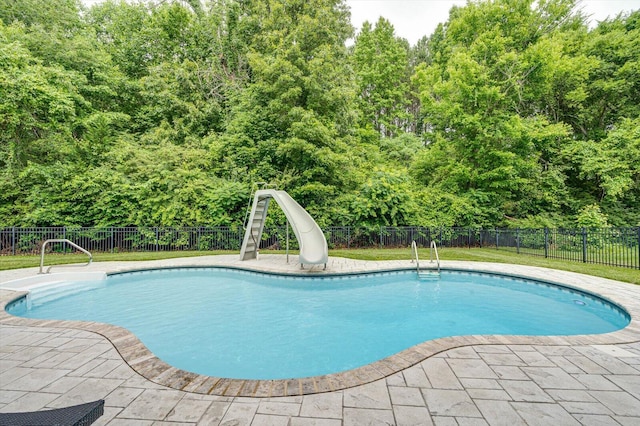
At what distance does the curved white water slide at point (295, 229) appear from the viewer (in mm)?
8445

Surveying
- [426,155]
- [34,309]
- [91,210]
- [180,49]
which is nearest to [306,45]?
[426,155]

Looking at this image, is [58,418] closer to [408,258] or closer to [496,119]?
[408,258]

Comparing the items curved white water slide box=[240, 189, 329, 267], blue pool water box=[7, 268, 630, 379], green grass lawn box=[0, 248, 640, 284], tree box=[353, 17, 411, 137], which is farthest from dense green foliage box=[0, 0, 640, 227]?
blue pool water box=[7, 268, 630, 379]

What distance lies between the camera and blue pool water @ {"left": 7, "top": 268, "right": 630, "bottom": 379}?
14.1 ft

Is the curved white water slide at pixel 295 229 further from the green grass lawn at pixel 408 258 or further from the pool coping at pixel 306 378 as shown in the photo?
the pool coping at pixel 306 378

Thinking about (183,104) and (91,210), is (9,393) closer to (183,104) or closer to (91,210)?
(91,210)

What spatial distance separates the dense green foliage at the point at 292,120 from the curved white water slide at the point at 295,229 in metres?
3.17

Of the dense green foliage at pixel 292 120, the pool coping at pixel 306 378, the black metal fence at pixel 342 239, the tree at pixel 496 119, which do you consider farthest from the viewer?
the tree at pixel 496 119

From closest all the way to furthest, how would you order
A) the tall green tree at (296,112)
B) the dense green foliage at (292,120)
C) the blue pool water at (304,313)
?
the blue pool water at (304,313) → the dense green foliage at (292,120) → the tall green tree at (296,112)

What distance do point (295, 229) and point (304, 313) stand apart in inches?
122

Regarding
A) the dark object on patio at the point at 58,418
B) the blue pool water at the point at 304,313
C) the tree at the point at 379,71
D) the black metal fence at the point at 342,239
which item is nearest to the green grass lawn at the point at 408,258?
the black metal fence at the point at 342,239

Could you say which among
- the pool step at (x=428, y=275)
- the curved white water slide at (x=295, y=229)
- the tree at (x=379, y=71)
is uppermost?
the tree at (x=379, y=71)

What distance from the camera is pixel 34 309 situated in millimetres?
5953

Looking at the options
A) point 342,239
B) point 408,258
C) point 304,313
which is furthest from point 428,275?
point 342,239
